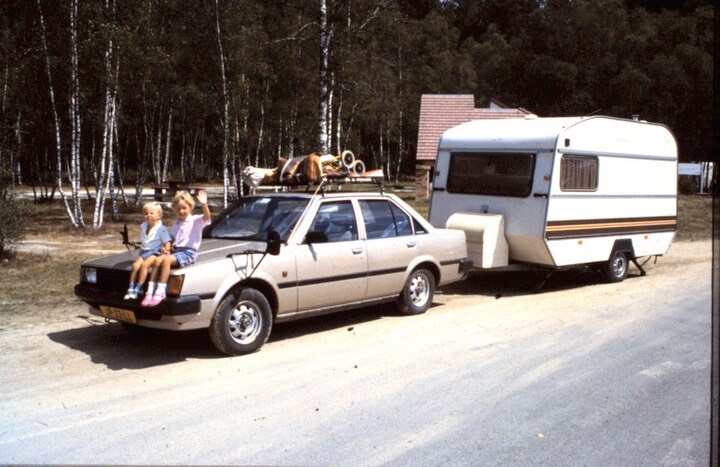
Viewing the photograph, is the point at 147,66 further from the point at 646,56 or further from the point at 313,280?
the point at 646,56

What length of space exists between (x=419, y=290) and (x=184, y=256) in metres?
3.47

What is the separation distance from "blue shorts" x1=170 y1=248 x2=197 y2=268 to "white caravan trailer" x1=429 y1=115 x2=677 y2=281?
16.5 feet

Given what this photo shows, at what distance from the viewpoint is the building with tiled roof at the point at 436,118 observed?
101ft

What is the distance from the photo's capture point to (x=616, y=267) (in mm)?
12117

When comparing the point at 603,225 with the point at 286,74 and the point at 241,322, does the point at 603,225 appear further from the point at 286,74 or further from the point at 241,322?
the point at 286,74

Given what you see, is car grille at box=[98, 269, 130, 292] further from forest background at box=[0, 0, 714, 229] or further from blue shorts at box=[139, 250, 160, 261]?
forest background at box=[0, 0, 714, 229]

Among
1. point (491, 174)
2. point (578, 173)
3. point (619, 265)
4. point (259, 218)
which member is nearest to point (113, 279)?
point (259, 218)

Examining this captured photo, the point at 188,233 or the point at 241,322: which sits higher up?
the point at 188,233

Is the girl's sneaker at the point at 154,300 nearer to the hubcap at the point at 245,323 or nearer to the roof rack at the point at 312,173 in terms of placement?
the hubcap at the point at 245,323

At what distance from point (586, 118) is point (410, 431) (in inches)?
304

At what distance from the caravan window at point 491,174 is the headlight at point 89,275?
252 inches

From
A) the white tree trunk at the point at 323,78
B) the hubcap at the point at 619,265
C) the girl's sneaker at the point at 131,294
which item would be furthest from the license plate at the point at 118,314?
the white tree trunk at the point at 323,78

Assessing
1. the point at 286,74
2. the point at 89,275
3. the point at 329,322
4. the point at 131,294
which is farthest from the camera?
the point at 286,74

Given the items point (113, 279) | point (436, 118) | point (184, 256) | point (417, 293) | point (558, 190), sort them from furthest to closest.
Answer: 1. point (436, 118)
2. point (558, 190)
3. point (417, 293)
4. point (113, 279)
5. point (184, 256)
